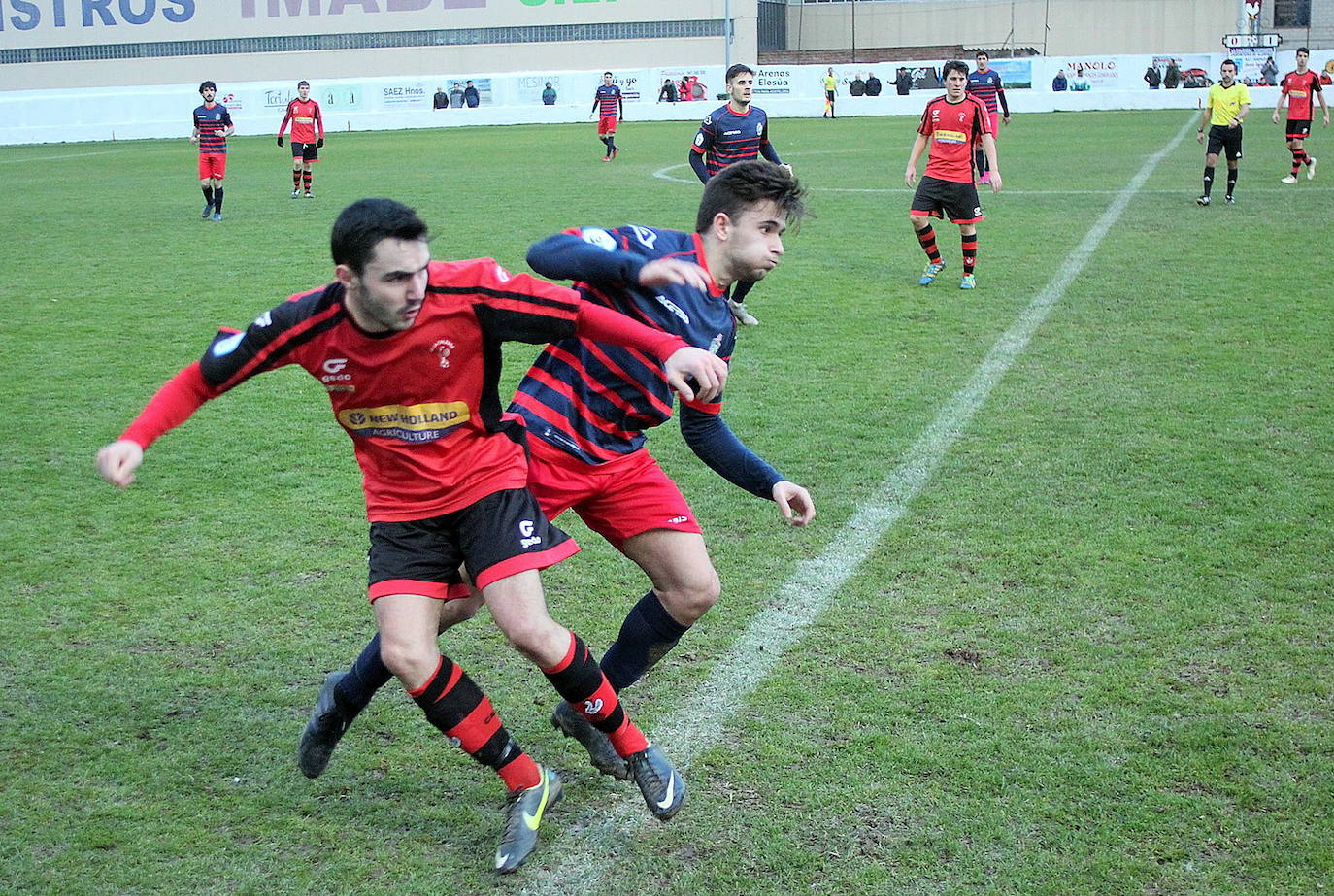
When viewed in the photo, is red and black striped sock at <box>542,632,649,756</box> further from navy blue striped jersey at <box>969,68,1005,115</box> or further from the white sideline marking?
navy blue striped jersey at <box>969,68,1005,115</box>

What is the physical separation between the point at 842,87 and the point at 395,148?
2180 cm

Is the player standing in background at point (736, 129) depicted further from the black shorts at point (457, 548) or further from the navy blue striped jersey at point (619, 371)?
the black shorts at point (457, 548)

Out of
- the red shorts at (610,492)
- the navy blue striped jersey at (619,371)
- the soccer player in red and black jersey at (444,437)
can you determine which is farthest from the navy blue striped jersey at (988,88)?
the soccer player in red and black jersey at (444,437)

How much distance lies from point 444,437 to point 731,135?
28.5ft

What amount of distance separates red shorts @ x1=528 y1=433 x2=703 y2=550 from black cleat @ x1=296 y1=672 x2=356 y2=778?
84 centimetres

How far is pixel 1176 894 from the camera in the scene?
121 inches

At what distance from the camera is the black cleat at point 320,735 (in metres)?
3.67

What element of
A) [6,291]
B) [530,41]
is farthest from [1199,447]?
[530,41]

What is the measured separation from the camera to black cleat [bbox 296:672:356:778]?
367 cm

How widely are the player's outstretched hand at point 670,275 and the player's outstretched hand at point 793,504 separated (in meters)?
0.72

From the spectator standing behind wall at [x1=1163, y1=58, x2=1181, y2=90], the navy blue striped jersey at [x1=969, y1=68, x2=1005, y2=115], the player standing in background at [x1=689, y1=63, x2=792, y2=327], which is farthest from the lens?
the spectator standing behind wall at [x1=1163, y1=58, x2=1181, y2=90]

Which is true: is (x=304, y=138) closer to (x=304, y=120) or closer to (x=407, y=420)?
(x=304, y=120)

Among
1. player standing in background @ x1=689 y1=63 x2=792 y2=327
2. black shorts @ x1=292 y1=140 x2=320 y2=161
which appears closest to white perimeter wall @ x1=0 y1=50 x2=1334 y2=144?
black shorts @ x1=292 y1=140 x2=320 y2=161

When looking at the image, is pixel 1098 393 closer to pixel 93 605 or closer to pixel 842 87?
pixel 93 605
